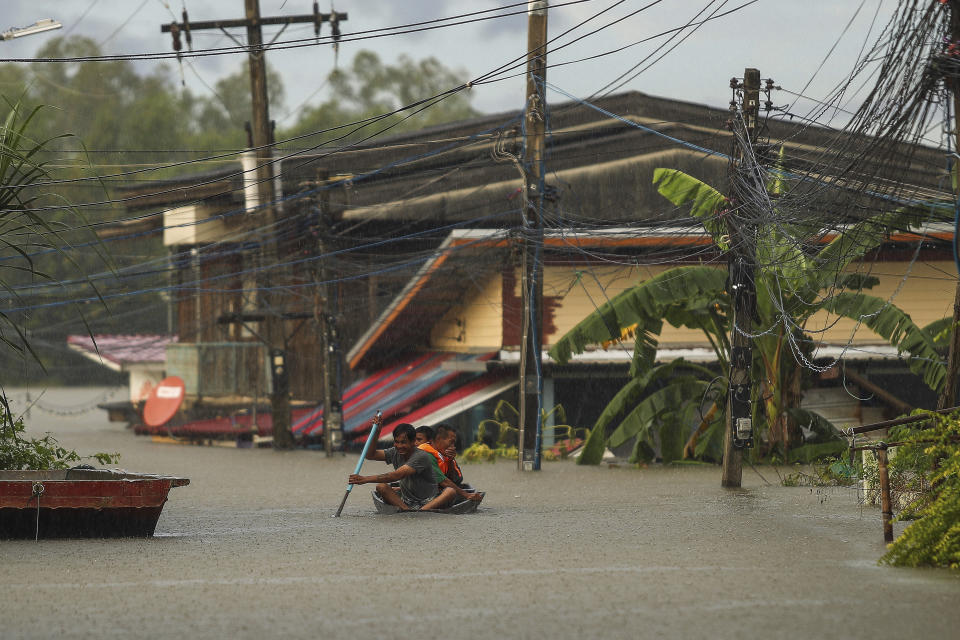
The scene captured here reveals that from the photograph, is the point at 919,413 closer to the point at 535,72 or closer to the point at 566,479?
the point at 566,479

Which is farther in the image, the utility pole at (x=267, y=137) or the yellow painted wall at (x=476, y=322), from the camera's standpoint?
the utility pole at (x=267, y=137)

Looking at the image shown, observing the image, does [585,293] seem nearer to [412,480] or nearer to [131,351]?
[412,480]

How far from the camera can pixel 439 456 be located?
15250 millimetres

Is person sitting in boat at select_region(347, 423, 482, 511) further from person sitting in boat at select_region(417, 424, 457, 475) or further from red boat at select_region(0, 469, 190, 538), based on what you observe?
red boat at select_region(0, 469, 190, 538)

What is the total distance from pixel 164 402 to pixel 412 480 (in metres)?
18.1

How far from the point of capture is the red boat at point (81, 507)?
12.4m

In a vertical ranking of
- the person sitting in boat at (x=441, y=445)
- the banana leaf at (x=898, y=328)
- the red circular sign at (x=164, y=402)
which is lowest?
the red circular sign at (x=164, y=402)

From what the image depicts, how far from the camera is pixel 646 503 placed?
16047 mm

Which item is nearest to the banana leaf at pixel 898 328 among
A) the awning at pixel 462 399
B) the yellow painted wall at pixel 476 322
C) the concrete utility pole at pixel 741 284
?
the concrete utility pole at pixel 741 284

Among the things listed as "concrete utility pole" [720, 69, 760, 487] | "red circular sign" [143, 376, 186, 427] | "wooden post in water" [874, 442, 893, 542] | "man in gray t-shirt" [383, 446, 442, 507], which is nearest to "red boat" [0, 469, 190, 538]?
"man in gray t-shirt" [383, 446, 442, 507]

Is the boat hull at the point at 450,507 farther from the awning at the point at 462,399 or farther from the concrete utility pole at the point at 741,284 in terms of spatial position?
the awning at the point at 462,399

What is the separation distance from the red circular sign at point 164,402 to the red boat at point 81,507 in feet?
60.4

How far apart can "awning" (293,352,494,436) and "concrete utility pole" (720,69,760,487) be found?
8.89 m

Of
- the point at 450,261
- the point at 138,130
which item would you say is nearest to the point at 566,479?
the point at 450,261
